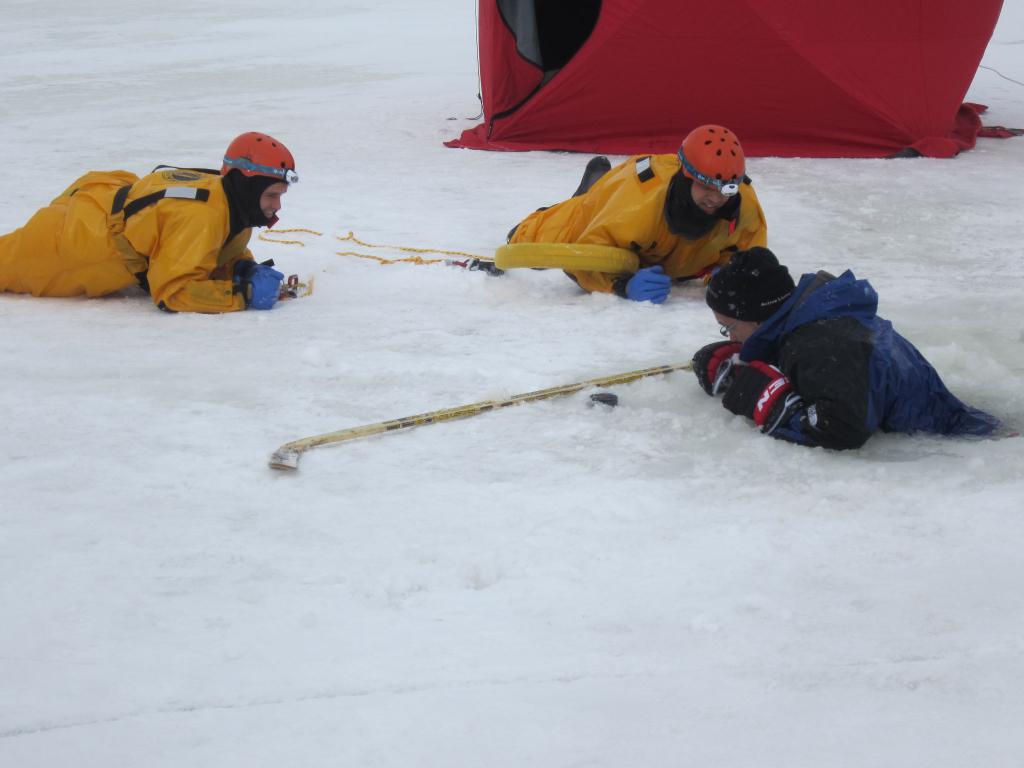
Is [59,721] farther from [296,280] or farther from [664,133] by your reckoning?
[664,133]

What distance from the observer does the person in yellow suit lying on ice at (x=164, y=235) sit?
14.3 feet

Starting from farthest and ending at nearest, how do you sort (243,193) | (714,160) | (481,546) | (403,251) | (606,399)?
(403,251) < (243,193) < (714,160) < (606,399) < (481,546)

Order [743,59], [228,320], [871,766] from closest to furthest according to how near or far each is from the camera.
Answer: [871,766]
[228,320]
[743,59]

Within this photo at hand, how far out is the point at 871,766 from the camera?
6.21 feet

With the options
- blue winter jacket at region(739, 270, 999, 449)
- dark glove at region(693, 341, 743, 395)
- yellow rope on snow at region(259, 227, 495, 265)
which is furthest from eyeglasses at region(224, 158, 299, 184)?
blue winter jacket at region(739, 270, 999, 449)

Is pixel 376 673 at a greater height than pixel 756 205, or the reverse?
pixel 756 205

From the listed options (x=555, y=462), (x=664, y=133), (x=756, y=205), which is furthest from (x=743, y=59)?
(x=555, y=462)

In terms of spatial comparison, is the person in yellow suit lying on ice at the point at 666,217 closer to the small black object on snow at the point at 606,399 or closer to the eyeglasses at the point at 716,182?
the eyeglasses at the point at 716,182

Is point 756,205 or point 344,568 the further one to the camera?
point 756,205

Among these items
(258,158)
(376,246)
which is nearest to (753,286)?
(258,158)

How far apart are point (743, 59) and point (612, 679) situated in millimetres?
6137

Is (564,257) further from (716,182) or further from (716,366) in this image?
(716,366)

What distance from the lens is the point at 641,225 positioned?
4.64 meters

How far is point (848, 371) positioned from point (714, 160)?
5.10 ft
